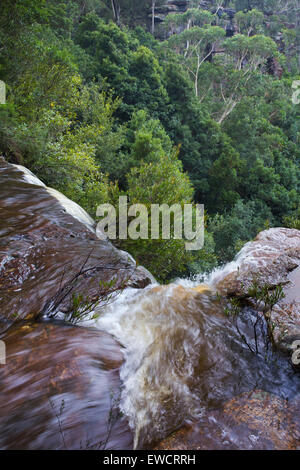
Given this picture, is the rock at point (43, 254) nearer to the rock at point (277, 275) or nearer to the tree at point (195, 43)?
the rock at point (277, 275)

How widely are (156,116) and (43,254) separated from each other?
65.2 ft

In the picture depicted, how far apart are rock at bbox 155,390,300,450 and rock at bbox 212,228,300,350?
4.33 ft

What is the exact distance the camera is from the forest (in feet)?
33.6

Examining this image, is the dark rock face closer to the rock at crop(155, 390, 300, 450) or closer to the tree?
the rock at crop(155, 390, 300, 450)

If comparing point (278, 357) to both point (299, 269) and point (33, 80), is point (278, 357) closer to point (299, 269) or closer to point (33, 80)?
point (299, 269)

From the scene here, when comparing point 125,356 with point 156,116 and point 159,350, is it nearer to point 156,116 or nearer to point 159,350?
point 159,350

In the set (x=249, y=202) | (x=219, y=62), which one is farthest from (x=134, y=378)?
(x=219, y=62)

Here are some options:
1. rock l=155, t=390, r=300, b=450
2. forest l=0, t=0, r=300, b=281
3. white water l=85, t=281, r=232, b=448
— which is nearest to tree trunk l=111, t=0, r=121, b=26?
forest l=0, t=0, r=300, b=281

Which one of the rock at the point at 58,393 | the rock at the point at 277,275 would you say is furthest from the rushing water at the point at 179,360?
the rock at the point at 277,275

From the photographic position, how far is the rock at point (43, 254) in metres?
4.44

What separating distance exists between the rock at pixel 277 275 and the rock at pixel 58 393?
2.99 metres

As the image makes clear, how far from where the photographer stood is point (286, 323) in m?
5.07

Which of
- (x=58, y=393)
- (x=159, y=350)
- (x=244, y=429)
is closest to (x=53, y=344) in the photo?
(x=58, y=393)

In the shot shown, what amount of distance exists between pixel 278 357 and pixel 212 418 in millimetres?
1783
